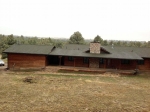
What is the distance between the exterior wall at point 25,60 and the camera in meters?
27.8

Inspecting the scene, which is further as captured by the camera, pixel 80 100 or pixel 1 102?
pixel 80 100

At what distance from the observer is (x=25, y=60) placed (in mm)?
28094

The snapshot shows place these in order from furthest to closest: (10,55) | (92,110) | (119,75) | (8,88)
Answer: (10,55) → (119,75) → (8,88) → (92,110)

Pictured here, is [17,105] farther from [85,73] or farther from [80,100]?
[85,73]

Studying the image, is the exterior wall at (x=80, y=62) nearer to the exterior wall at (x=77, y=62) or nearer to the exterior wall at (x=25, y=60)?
the exterior wall at (x=77, y=62)

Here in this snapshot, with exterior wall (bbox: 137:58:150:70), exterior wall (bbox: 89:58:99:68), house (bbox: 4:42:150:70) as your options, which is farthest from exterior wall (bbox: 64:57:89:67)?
exterior wall (bbox: 137:58:150:70)

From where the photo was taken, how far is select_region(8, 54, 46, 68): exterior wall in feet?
91.4

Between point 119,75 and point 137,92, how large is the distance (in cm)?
865

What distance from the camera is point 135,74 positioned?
1042 inches

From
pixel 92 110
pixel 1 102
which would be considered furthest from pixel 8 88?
pixel 92 110

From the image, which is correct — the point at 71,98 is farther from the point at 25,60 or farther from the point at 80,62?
the point at 25,60

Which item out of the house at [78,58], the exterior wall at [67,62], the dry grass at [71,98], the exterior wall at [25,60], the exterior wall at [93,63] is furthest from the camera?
the exterior wall at [67,62]

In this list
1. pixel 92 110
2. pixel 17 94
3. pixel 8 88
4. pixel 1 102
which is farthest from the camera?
pixel 8 88

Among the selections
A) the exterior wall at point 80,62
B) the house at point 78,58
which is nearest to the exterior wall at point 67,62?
the house at point 78,58
